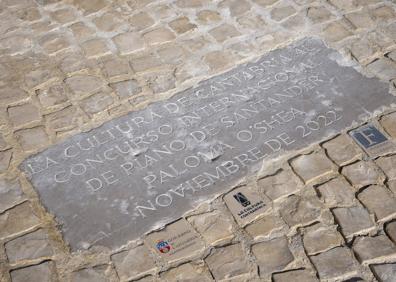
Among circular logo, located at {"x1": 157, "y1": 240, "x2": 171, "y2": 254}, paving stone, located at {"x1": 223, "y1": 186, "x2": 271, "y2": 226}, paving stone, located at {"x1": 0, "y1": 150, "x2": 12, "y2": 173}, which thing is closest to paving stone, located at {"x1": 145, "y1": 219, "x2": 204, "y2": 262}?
circular logo, located at {"x1": 157, "y1": 240, "x2": 171, "y2": 254}

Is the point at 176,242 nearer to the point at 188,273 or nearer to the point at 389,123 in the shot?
the point at 188,273

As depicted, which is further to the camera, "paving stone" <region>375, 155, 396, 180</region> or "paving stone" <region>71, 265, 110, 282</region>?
"paving stone" <region>375, 155, 396, 180</region>

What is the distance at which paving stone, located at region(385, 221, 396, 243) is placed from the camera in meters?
2.97

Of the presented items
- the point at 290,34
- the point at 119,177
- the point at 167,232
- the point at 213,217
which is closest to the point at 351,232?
the point at 213,217

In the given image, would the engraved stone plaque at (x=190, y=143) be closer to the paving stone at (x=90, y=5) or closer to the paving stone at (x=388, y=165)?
the paving stone at (x=388, y=165)

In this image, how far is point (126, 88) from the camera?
13.5 feet

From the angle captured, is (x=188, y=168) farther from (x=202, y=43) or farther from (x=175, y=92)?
(x=202, y=43)

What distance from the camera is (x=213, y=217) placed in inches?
124

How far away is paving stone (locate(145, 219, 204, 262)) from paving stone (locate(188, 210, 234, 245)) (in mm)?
47

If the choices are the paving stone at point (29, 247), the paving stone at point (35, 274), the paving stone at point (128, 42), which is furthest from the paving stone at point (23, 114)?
the paving stone at point (35, 274)

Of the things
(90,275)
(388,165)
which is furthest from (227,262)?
(388,165)

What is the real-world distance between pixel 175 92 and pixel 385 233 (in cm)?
199

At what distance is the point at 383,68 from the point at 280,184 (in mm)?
1622

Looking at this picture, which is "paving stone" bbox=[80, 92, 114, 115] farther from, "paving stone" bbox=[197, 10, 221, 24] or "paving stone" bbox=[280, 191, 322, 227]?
"paving stone" bbox=[280, 191, 322, 227]
